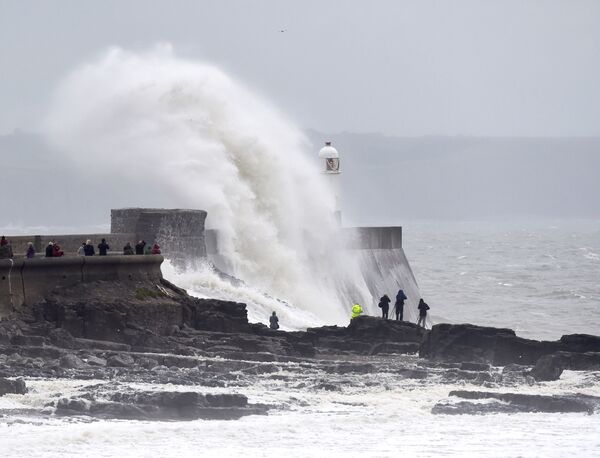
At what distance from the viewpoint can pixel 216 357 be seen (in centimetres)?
1983

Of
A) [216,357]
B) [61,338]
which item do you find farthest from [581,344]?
[61,338]

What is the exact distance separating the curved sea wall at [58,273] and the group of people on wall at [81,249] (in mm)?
292

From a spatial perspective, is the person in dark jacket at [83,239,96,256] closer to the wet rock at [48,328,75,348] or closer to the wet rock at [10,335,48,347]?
the wet rock at [48,328,75,348]

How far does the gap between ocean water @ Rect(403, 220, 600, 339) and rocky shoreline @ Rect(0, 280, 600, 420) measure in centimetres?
1116

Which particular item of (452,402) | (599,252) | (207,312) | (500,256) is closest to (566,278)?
(500,256)

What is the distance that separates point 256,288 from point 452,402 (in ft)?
32.3

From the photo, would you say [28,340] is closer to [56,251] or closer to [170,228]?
[56,251]

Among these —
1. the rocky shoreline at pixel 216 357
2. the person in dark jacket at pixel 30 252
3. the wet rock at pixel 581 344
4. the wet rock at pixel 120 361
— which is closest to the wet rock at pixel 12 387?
the rocky shoreline at pixel 216 357

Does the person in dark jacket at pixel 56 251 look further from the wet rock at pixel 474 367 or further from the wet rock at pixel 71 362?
the wet rock at pixel 474 367

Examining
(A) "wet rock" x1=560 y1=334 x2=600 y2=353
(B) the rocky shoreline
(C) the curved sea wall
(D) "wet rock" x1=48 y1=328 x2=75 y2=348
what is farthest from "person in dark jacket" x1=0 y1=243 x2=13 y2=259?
→ (A) "wet rock" x1=560 y1=334 x2=600 y2=353

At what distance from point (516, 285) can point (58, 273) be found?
31.0m

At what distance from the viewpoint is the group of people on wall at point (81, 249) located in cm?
2095

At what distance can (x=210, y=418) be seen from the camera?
16469mm

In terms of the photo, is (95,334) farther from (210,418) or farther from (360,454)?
(360,454)
